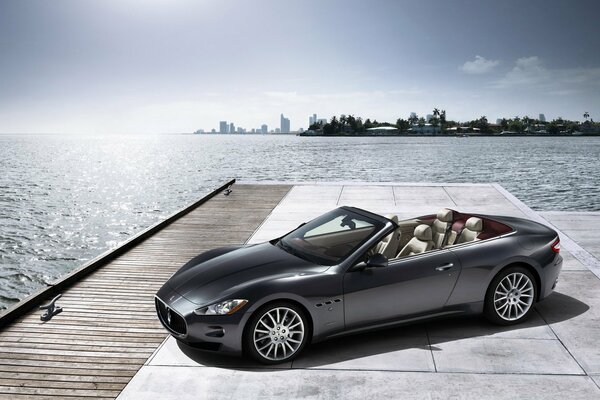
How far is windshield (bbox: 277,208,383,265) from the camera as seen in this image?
6.12m

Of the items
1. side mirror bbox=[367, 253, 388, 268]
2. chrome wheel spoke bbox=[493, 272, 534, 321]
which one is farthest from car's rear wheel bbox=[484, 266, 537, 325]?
side mirror bbox=[367, 253, 388, 268]

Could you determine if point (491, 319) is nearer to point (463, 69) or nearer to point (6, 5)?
point (6, 5)

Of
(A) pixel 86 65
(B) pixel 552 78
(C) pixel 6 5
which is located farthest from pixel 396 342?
(B) pixel 552 78

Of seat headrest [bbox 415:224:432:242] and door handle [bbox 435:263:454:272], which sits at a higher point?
seat headrest [bbox 415:224:432:242]

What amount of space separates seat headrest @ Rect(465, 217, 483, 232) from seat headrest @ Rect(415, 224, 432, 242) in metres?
0.49

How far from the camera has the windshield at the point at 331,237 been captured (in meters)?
6.12

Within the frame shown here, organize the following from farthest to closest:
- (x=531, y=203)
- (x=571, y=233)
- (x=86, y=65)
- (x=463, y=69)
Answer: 1. (x=463, y=69)
2. (x=86, y=65)
3. (x=531, y=203)
4. (x=571, y=233)

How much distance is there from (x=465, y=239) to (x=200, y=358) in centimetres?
326

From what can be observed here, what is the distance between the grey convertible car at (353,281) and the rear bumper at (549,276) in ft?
0.06

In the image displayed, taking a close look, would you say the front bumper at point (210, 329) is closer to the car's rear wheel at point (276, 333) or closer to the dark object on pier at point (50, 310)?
the car's rear wheel at point (276, 333)

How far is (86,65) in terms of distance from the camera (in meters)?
133

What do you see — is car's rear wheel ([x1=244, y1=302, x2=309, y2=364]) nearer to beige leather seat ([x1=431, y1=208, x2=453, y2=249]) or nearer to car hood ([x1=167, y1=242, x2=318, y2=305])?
car hood ([x1=167, y1=242, x2=318, y2=305])

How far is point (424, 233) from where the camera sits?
665cm

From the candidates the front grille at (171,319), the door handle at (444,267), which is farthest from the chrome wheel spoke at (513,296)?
the front grille at (171,319)
